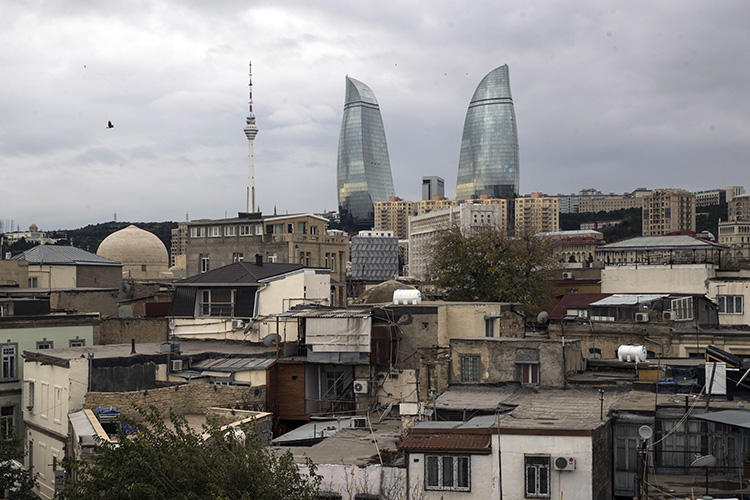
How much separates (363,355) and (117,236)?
216 feet

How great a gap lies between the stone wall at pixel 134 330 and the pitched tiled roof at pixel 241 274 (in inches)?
99.5

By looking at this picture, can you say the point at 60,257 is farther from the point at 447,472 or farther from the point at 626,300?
the point at 447,472

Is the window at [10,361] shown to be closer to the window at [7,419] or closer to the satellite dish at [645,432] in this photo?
the window at [7,419]

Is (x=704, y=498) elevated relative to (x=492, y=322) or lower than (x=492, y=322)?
lower

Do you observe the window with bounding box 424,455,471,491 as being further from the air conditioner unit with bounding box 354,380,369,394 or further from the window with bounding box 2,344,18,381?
the window with bounding box 2,344,18,381

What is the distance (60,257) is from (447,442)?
147 ft

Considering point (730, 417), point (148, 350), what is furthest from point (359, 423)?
point (148, 350)

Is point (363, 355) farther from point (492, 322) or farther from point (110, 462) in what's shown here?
point (110, 462)

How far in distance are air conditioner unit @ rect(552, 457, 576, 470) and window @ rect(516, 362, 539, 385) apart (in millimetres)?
6848

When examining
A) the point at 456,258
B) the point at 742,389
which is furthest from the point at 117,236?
the point at 742,389

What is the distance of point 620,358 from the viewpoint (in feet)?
91.9

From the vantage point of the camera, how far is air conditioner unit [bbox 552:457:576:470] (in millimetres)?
17844

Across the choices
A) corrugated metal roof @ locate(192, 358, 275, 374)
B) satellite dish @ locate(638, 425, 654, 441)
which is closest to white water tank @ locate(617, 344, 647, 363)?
satellite dish @ locate(638, 425, 654, 441)

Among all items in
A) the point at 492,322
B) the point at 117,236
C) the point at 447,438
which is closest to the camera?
the point at 447,438
